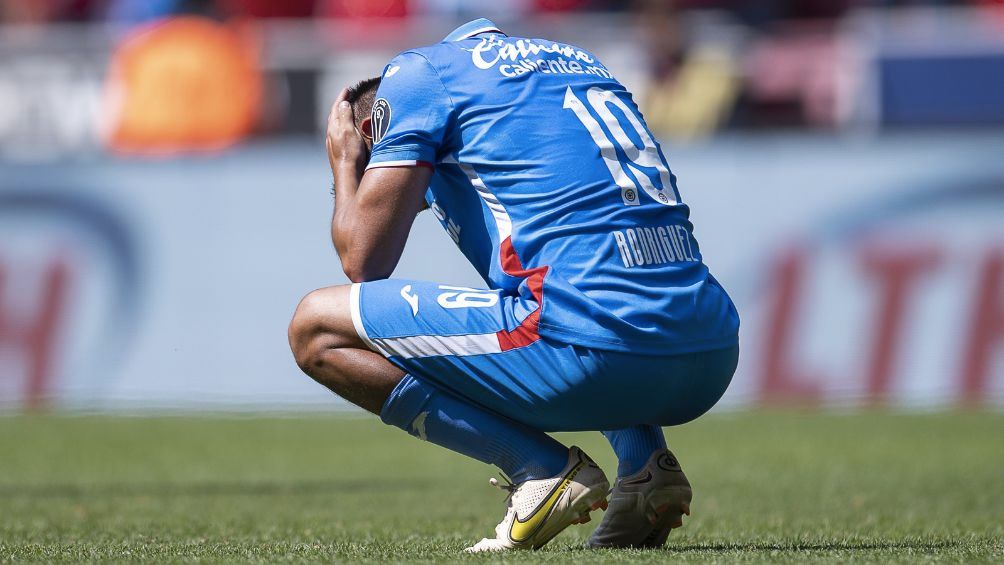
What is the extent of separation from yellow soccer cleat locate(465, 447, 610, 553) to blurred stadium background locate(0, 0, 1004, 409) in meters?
6.85

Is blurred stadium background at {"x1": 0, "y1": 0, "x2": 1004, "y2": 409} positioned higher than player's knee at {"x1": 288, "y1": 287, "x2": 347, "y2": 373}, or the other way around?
player's knee at {"x1": 288, "y1": 287, "x2": 347, "y2": 373}

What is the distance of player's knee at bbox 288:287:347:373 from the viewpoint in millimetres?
4457

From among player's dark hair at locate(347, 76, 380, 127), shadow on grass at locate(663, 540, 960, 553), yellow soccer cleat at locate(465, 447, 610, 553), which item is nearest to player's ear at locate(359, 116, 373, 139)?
player's dark hair at locate(347, 76, 380, 127)

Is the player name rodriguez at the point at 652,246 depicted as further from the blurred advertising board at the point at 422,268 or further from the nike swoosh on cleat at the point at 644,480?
the blurred advertising board at the point at 422,268

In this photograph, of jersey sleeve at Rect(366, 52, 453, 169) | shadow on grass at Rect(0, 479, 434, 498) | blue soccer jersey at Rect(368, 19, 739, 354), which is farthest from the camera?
shadow on grass at Rect(0, 479, 434, 498)

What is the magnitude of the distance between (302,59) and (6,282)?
2.83 m

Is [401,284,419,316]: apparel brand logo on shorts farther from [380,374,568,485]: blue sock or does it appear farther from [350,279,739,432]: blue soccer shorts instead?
[380,374,568,485]: blue sock

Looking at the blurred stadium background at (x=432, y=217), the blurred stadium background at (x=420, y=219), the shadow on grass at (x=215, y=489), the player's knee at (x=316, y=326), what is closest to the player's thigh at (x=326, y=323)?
the player's knee at (x=316, y=326)

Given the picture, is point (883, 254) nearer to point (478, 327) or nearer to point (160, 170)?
point (160, 170)

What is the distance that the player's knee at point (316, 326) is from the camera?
175 inches

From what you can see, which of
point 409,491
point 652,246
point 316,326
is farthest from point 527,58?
point 409,491

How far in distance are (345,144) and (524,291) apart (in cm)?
78

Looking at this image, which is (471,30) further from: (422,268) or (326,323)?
(422,268)

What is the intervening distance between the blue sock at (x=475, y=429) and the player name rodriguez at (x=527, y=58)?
3.10 ft
